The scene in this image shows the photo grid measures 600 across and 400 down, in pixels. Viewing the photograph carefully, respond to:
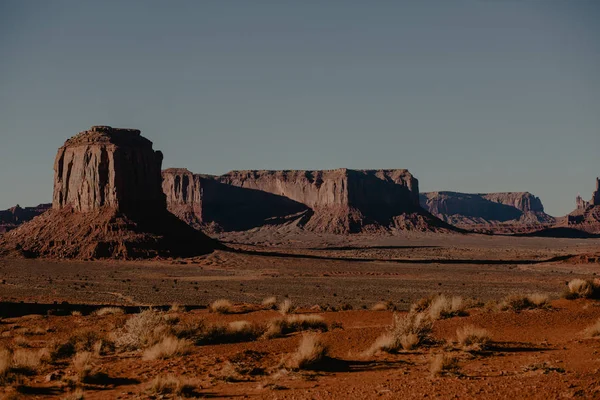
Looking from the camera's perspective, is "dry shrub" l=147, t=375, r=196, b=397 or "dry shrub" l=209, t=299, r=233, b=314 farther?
"dry shrub" l=209, t=299, r=233, b=314

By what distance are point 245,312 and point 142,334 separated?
9.35m

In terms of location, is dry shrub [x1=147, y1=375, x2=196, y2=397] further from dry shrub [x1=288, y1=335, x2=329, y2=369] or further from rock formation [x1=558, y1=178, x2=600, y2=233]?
rock formation [x1=558, y1=178, x2=600, y2=233]

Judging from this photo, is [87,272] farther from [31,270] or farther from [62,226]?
[62,226]

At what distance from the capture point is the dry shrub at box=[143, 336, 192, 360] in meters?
14.9

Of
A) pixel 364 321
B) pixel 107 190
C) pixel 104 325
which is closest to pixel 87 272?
pixel 107 190

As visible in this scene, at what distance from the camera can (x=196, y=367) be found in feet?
45.6

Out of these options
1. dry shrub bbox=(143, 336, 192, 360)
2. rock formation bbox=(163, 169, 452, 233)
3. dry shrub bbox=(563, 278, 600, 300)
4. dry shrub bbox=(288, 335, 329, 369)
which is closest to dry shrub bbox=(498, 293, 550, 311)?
dry shrub bbox=(563, 278, 600, 300)

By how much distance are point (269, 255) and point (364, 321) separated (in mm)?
59890

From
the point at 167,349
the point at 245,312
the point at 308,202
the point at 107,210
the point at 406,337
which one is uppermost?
the point at 308,202

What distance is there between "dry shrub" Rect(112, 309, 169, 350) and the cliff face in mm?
61448

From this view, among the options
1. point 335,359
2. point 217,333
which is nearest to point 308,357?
point 335,359

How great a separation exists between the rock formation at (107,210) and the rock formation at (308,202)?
73.6 m

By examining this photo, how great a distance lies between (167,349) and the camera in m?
14.9

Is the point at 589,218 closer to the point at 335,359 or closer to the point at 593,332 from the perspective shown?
the point at 593,332
